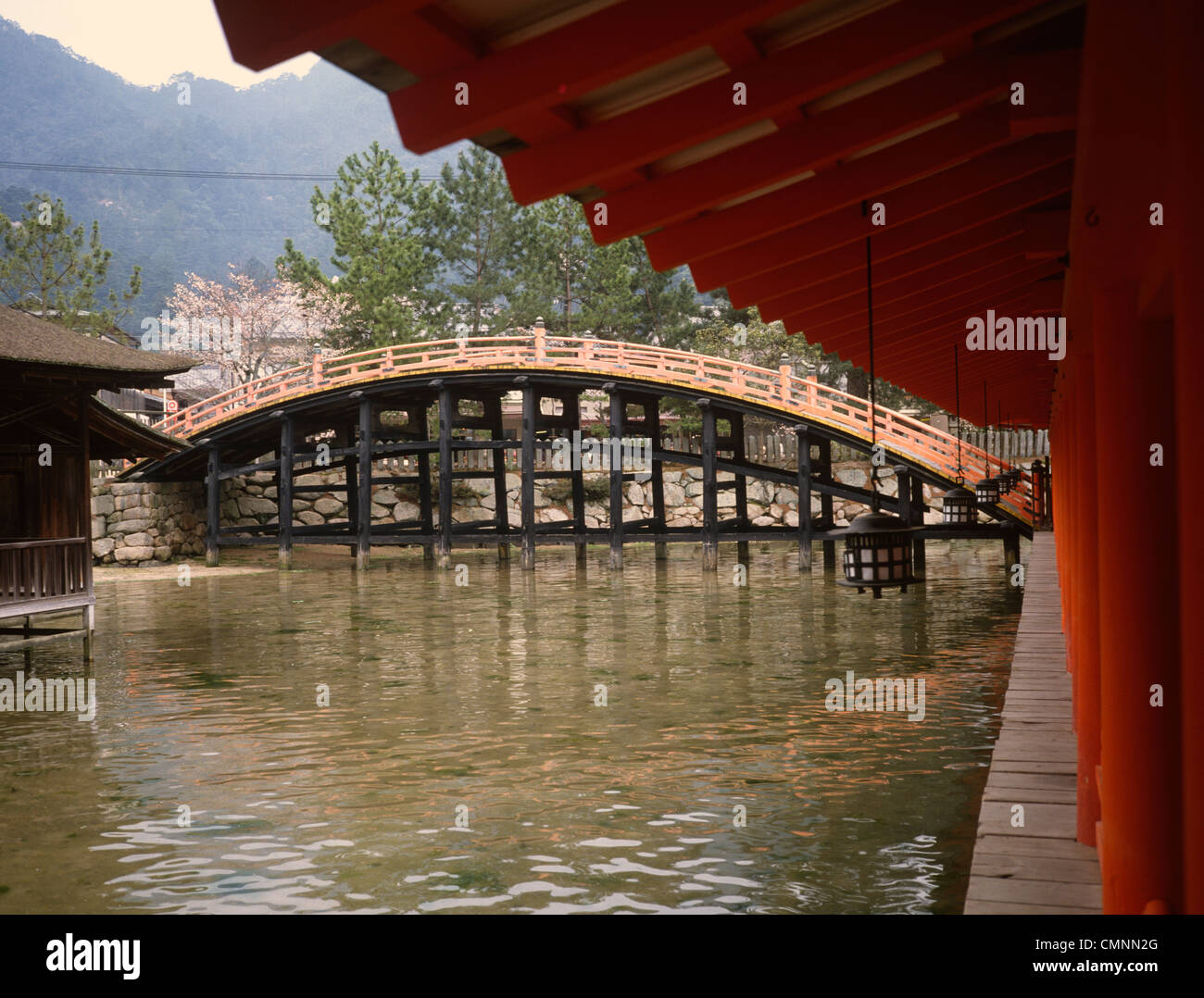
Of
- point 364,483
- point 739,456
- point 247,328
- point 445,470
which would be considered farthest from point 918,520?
point 247,328

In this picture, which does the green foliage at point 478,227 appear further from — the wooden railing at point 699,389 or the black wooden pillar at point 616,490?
the black wooden pillar at point 616,490

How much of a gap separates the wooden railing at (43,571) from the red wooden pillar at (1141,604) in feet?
36.6

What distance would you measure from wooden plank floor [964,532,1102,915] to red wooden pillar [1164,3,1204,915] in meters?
2.00

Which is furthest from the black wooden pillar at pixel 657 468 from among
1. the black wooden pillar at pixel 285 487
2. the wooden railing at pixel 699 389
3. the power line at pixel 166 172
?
the power line at pixel 166 172

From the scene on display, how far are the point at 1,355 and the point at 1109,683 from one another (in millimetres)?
11326

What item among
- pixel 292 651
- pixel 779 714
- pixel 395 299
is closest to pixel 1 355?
pixel 292 651

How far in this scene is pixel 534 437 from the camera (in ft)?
84.3

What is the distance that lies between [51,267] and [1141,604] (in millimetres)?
35420

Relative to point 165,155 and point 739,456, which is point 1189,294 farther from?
point 165,155

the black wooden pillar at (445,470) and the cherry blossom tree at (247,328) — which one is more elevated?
the cherry blossom tree at (247,328)

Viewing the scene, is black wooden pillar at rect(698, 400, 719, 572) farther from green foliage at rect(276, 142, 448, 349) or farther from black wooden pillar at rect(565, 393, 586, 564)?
green foliage at rect(276, 142, 448, 349)

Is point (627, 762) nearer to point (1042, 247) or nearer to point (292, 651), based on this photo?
point (1042, 247)

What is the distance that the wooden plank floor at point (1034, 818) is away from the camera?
3.65 metres

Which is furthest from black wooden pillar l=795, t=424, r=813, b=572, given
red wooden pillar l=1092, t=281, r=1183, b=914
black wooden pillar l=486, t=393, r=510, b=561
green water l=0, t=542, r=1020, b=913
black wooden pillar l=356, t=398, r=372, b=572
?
red wooden pillar l=1092, t=281, r=1183, b=914
